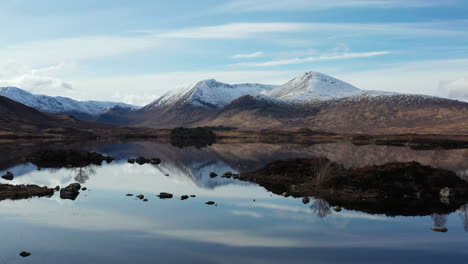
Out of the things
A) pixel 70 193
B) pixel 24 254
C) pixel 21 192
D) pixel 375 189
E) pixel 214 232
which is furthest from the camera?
pixel 375 189

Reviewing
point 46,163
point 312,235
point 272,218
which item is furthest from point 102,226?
point 46,163

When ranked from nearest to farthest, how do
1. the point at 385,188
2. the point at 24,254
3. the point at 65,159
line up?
the point at 24,254 → the point at 385,188 → the point at 65,159

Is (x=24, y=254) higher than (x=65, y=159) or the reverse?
the reverse

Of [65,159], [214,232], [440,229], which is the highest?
[65,159]

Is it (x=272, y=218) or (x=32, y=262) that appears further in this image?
(x=272, y=218)

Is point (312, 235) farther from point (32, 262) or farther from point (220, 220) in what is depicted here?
point (32, 262)

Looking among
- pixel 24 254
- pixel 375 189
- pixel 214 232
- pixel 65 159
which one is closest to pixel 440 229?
pixel 375 189

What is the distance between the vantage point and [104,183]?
58094 mm

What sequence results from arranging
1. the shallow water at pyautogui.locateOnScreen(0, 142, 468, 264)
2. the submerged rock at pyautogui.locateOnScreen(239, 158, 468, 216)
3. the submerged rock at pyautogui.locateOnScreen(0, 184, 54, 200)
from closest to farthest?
the shallow water at pyautogui.locateOnScreen(0, 142, 468, 264) < the submerged rock at pyautogui.locateOnScreen(239, 158, 468, 216) < the submerged rock at pyautogui.locateOnScreen(0, 184, 54, 200)

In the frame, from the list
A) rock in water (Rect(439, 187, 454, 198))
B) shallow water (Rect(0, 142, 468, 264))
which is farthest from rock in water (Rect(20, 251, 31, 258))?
rock in water (Rect(439, 187, 454, 198))

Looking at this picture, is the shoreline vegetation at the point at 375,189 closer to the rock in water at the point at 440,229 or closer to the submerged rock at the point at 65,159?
the rock in water at the point at 440,229

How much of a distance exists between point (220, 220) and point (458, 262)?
18.1 metres

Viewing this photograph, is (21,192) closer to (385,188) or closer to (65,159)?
(65,159)

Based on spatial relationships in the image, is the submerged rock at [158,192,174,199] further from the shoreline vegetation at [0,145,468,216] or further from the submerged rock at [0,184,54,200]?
the submerged rock at [0,184,54,200]
